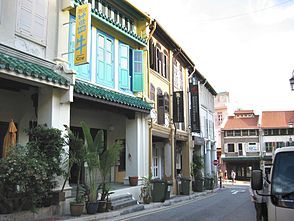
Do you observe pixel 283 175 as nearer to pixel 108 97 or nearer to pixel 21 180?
pixel 21 180

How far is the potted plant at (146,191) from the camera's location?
15789 millimetres

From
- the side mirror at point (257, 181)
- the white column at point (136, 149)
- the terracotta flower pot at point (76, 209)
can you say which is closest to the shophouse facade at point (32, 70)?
the terracotta flower pot at point (76, 209)

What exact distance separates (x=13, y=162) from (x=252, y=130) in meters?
50.7

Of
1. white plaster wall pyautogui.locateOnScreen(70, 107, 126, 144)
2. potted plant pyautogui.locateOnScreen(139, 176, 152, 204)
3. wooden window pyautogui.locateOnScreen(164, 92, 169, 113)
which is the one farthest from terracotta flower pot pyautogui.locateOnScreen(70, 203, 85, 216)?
wooden window pyautogui.locateOnScreen(164, 92, 169, 113)

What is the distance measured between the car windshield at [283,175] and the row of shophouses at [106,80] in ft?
22.6

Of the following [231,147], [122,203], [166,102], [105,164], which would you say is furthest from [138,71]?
[231,147]

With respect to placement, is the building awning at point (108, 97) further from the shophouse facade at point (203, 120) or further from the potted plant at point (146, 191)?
the shophouse facade at point (203, 120)

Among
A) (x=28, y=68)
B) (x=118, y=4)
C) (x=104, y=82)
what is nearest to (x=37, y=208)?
(x=28, y=68)

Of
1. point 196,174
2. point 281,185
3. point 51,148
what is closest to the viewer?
point 281,185

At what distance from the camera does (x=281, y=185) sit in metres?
5.43

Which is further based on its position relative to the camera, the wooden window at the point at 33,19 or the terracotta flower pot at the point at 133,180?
the terracotta flower pot at the point at 133,180

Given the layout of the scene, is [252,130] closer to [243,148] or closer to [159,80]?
[243,148]

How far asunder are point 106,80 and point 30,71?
5487 mm

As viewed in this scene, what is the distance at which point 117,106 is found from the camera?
47.1 feet
